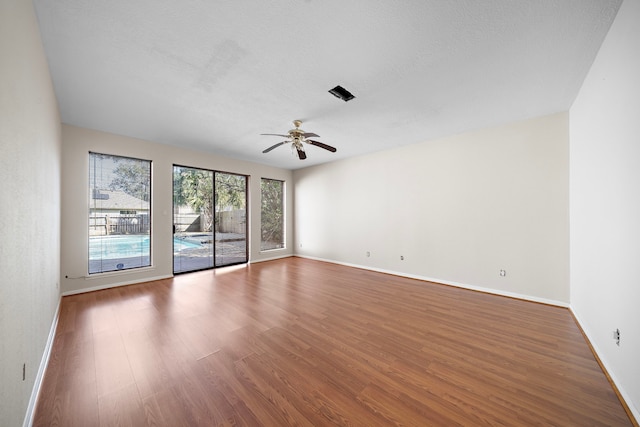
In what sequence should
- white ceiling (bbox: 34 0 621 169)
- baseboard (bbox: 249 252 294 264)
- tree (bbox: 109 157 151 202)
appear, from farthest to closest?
baseboard (bbox: 249 252 294 264)
tree (bbox: 109 157 151 202)
white ceiling (bbox: 34 0 621 169)

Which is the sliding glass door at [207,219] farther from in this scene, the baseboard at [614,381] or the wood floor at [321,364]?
the baseboard at [614,381]

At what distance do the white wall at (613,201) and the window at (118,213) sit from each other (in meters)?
6.32

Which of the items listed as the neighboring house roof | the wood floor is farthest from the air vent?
the neighboring house roof

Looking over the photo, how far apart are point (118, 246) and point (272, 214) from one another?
356cm

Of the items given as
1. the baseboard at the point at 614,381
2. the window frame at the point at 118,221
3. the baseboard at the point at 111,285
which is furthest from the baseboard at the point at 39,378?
the baseboard at the point at 614,381

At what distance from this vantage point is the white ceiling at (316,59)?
1633mm

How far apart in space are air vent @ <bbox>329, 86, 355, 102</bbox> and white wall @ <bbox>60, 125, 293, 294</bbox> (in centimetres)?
381

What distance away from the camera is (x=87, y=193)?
12.5ft

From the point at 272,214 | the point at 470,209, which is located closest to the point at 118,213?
the point at 272,214

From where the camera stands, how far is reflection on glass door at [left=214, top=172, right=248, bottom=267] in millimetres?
5582

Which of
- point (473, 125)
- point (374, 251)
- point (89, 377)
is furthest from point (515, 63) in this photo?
point (89, 377)

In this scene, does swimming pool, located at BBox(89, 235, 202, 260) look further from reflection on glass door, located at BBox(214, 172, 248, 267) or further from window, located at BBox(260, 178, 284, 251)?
window, located at BBox(260, 178, 284, 251)

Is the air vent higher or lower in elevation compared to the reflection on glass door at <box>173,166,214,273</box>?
higher

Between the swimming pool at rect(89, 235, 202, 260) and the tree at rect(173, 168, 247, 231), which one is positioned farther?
the tree at rect(173, 168, 247, 231)
